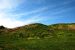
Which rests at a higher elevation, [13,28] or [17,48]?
[13,28]

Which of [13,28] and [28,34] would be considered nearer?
[28,34]

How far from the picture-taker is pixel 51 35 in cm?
5647

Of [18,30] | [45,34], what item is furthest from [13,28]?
[45,34]

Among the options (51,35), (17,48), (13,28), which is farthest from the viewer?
(13,28)

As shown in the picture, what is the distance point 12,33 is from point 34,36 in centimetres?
697

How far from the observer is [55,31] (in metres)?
60.6

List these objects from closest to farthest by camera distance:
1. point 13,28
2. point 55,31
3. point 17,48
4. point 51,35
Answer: point 17,48 → point 51,35 → point 55,31 → point 13,28

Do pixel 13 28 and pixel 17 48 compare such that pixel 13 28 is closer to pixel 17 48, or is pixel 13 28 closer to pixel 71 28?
pixel 71 28

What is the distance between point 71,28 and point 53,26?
7397 mm

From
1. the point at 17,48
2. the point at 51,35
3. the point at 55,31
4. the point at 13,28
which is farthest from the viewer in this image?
the point at 13,28

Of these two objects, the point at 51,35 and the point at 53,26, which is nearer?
the point at 51,35

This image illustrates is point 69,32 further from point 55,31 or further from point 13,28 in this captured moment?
point 13,28

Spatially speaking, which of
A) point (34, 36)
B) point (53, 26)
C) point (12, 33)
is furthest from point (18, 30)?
point (53, 26)

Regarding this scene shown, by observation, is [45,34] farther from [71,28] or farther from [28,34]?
[71,28]
